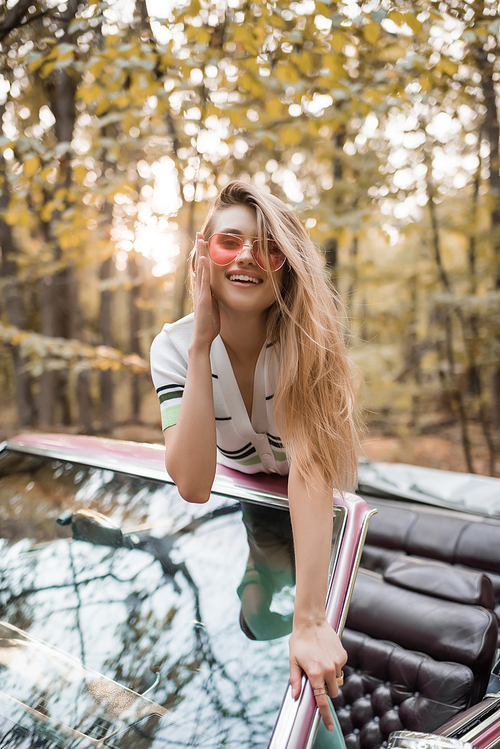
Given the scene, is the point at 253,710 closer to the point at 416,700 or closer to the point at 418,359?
the point at 416,700

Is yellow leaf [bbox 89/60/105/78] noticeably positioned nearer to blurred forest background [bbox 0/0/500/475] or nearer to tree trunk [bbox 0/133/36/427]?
blurred forest background [bbox 0/0/500/475]

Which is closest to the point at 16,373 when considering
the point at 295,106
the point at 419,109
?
the point at 295,106

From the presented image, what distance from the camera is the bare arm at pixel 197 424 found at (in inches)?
54.2

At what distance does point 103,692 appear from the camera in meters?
1.15

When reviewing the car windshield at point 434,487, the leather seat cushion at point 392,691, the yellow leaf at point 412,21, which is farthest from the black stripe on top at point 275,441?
the yellow leaf at point 412,21

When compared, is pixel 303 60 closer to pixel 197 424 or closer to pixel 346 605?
pixel 197 424

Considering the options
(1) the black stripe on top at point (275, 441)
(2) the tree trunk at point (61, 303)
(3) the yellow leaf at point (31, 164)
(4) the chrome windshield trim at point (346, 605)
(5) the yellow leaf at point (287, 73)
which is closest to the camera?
(4) the chrome windshield trim at point (346, 605)

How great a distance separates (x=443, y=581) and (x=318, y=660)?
120 centimetres

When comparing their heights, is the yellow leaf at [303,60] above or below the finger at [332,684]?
above

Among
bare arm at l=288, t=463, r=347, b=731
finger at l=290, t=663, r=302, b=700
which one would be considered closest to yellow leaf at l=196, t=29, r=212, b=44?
bare arm at l=288, t=463, r=347, b=731

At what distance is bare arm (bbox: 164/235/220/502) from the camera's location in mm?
1376

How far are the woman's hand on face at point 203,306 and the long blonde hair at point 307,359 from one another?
107mm

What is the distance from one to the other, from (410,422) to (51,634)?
859 cm

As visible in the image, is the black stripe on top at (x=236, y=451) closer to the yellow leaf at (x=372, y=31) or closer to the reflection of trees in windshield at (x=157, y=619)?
the reflection of trees in windshield at (x=157, y=619)
